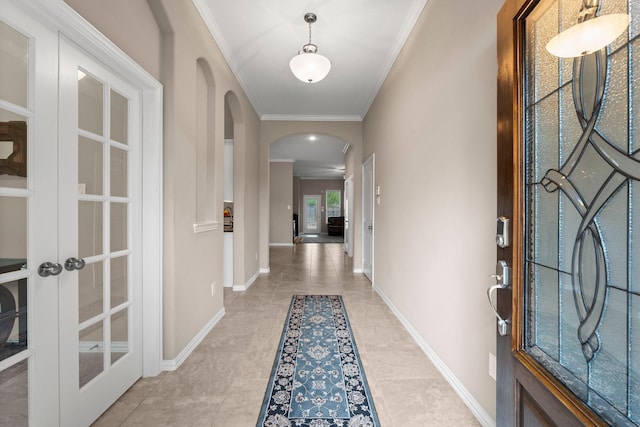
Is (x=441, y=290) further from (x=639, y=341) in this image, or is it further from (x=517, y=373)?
(x=639, y=341)

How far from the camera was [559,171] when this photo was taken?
91 cm

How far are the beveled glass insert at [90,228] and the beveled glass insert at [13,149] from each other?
315 mm

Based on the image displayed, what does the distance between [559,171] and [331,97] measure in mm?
3963

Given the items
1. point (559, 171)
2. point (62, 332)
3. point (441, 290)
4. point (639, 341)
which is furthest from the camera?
point (441, 290)

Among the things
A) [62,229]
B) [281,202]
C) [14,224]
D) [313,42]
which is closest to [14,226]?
[14,224]

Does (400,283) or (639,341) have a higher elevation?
(639,341)

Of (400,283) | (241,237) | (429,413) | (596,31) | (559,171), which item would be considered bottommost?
(429,413)

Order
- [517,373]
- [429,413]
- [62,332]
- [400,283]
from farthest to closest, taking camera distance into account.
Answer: [400,283] → [429,413] → [62,332] → [517,373]

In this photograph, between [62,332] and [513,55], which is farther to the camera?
[62,332]

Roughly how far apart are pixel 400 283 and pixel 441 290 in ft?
3.33

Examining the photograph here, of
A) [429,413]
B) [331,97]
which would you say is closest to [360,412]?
[429,413]

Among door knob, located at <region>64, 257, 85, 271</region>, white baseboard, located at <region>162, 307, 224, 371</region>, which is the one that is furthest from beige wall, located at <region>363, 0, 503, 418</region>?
door knob, located at <region>64, 257, 85, 271</region>

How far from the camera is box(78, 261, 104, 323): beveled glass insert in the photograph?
1509 mm

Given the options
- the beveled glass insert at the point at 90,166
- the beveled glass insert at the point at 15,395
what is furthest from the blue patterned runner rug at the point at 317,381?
the beveled glass insert at the point at 90,166
